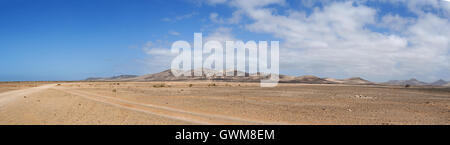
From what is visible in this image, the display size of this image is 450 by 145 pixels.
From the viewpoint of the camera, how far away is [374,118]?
1009 cm
